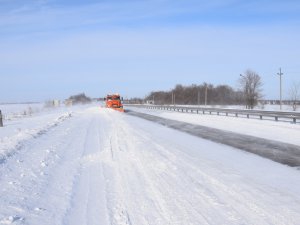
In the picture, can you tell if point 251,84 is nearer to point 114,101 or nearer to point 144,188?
point 114,101

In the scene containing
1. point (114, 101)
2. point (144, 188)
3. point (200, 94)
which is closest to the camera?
point (144, 188)

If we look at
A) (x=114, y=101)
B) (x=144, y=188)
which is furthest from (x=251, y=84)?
(x=144, y=188)

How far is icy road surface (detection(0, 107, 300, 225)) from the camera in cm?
631

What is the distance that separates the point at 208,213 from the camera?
6.48m

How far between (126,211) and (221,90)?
14862 centimetres

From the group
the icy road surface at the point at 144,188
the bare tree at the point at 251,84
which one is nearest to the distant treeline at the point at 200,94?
the bare tree at the point at 251,84

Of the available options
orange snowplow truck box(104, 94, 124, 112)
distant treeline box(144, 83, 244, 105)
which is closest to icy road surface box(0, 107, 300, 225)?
orange snowplow truck box(104, 94, 124, 112)

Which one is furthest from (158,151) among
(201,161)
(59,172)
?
(59,172)

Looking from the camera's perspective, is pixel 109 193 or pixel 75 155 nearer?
pixel 109 193

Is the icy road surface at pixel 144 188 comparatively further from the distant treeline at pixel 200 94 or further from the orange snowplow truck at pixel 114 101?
the distant treeline at pixel 200 94

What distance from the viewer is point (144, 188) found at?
8.38 m

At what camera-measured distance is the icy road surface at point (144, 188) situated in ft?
20.7

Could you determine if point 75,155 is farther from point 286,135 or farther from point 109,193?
point 286,135

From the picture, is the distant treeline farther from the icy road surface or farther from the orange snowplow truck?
the icy road surface
